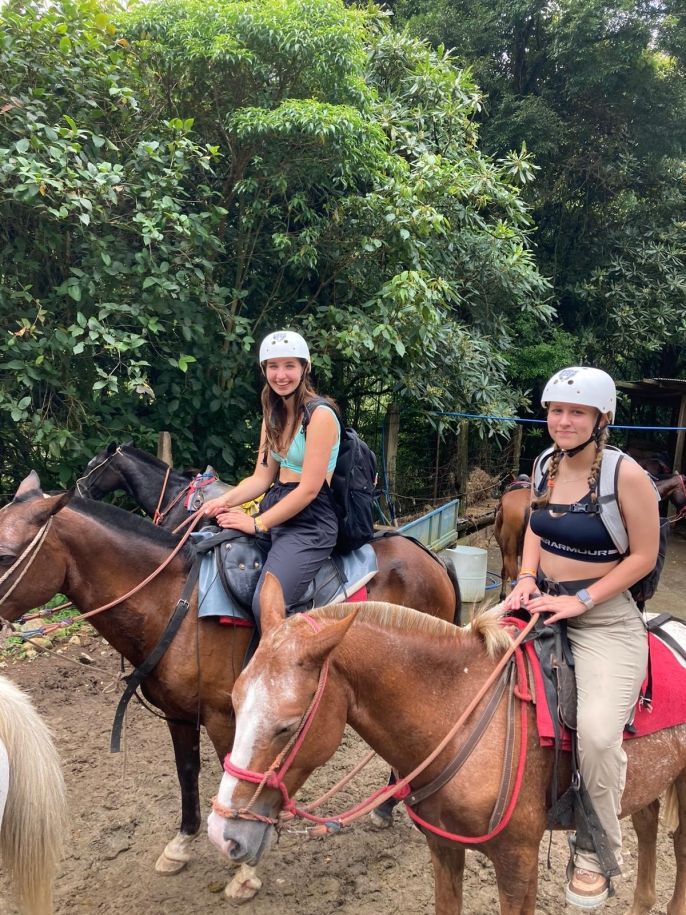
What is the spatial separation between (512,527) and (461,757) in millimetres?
5225

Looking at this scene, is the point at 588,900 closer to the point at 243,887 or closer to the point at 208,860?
the point at 243,887

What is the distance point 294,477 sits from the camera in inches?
117

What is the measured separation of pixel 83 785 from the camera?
3.59 metres

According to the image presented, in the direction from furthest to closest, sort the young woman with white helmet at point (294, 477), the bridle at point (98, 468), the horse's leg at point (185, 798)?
the bridle at point (98, 468)
the horse's leg at point (185, 798)
the young woman with white helmet at point (294, 477)

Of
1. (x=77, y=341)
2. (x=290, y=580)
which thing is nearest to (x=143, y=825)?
(x=290, y=580)

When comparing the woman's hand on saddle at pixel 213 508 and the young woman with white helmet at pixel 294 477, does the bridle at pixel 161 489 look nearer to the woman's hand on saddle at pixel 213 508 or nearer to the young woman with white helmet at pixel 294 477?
the woman's hand on saddle at pixel 213 508

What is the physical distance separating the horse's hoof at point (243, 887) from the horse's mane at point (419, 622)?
5.90 feet

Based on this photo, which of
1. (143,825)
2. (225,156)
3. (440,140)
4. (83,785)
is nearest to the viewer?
(143,825)

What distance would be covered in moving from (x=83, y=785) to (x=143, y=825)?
56cm

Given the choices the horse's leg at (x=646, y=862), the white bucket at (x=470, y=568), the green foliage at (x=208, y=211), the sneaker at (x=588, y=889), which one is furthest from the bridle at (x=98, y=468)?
the horse's leg at (x=646, y=862)

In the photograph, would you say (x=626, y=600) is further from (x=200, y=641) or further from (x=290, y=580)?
(x=200, y=641)

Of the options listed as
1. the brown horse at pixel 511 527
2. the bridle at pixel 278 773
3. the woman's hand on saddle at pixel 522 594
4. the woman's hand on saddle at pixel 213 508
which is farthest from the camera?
the brown horse at pixel 511 527

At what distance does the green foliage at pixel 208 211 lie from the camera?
4.85 meters

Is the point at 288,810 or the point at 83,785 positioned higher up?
the point at 288,810
